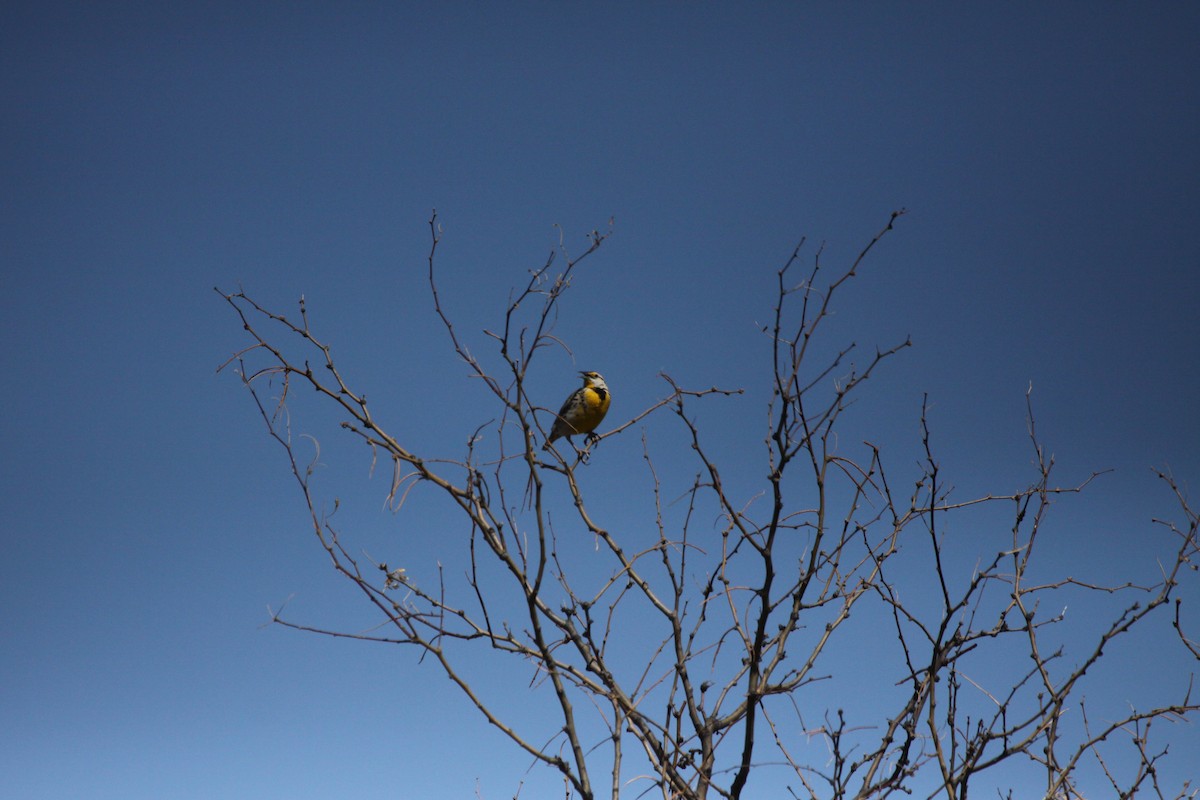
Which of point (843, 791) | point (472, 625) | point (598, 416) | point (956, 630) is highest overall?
point (598, 416)

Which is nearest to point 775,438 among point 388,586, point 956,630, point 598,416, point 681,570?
point 681,570

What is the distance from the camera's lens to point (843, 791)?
2258 mm

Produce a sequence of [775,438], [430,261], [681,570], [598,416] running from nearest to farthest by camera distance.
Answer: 1. [775,438]
2. [430,261]
3. [681,570]
4. [598,416]

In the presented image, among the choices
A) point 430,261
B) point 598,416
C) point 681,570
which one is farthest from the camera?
point 598,416

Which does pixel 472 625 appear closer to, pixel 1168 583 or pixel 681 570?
pixel 681 570

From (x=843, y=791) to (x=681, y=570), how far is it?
0.64 m

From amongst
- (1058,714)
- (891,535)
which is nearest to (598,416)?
(891,535)

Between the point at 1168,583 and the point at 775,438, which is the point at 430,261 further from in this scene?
the point at 1168,583

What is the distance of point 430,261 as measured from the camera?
2.32 metres

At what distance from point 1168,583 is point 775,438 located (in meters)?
1.26

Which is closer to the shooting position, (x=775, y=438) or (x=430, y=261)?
(x=775, y=438)

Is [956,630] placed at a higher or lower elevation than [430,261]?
lower

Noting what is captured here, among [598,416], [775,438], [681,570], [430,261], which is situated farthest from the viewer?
[598,416]

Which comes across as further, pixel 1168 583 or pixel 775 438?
pixel 1168 583
